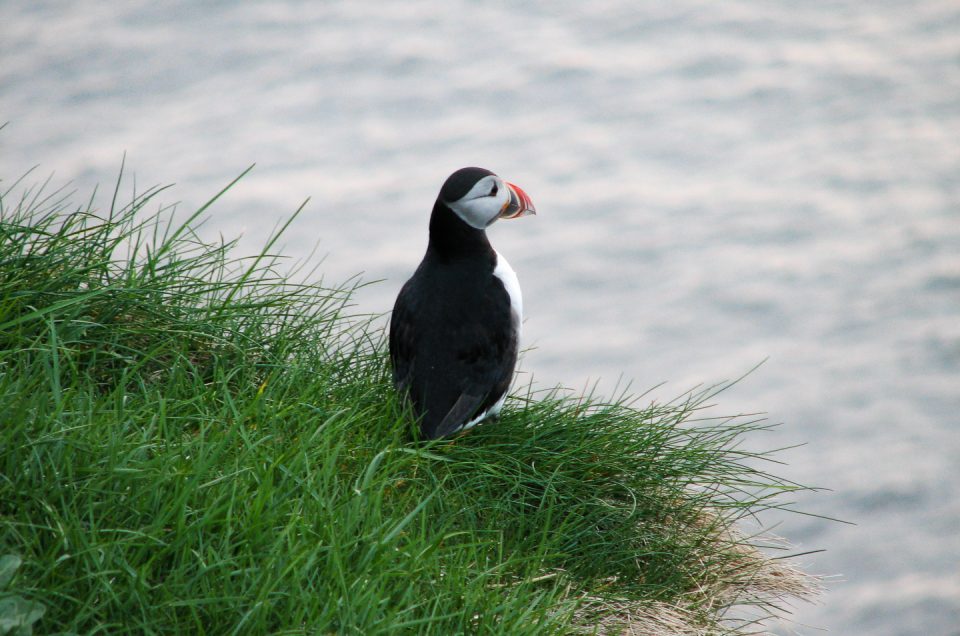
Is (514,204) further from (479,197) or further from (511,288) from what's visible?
(511,288)

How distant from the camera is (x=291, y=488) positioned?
2.54 m

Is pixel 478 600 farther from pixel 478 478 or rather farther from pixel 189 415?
pixel 189 415

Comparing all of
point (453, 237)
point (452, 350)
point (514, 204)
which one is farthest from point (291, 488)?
point (514, 204)

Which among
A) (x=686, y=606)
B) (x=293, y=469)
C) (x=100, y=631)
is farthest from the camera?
(x=686, y=606)

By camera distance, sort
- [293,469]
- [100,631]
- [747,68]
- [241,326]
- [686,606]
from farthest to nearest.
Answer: [747,68] < [241,326] < [686,606] < [293,469] < [100,631]

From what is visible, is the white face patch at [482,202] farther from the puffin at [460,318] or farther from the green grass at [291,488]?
the green grass at [291,488]

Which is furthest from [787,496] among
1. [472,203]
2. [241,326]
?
[241,326]

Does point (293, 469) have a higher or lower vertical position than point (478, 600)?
higher

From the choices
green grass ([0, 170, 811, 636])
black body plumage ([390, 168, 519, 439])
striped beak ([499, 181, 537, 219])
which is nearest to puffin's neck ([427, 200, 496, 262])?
black body plumage ([390, 168, 519, 439])

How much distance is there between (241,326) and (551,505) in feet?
3.85

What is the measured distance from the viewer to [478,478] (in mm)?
3217

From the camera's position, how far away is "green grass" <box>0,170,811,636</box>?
2238 mm

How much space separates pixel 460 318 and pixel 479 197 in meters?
0.42

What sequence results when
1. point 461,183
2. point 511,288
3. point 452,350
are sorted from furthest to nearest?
point 511,288 < point 461,183 < point 452,350
